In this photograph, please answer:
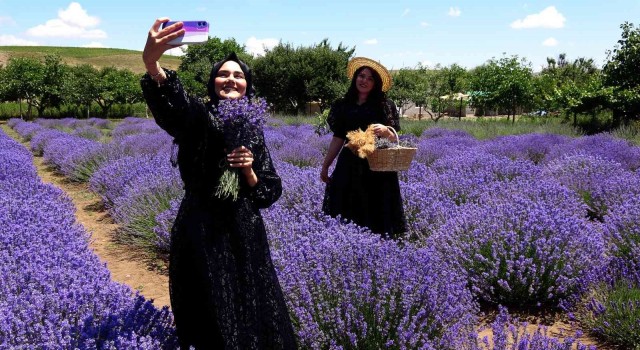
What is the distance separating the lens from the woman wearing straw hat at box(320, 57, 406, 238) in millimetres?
3633

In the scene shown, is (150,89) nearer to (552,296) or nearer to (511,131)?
(552,296)

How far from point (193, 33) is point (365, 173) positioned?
2.36 metres

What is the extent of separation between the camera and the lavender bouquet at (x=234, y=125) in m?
1.74

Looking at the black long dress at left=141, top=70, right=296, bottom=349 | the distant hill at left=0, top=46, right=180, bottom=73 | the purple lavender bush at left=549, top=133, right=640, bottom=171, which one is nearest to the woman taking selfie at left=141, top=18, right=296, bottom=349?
the black long dress at left=141, top=70, right=296, bottom=349

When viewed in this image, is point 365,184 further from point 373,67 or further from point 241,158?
point 241,158

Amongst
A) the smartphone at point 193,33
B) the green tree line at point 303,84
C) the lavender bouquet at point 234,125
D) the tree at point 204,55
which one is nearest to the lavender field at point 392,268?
the lavender bouquet at point 234,125

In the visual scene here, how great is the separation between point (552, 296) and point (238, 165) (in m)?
2.40

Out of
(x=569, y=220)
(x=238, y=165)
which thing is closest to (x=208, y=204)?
Answer: (x=238, y=165)

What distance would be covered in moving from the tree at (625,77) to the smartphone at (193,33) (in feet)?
51.6

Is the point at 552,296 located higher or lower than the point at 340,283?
lower

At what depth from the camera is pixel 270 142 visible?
989cm

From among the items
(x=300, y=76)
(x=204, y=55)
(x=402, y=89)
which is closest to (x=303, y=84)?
(x=300, y=76)

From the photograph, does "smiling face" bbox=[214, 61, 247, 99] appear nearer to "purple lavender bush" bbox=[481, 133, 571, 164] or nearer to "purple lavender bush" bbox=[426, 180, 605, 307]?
"purple lavender bush" bbox=[426, 180, 605, 307]

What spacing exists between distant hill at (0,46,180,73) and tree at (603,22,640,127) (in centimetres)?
6167
